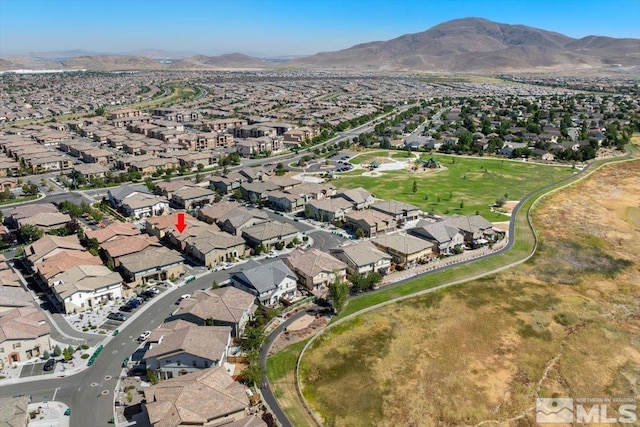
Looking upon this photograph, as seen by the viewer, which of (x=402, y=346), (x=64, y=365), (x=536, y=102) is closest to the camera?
(x=64, y=365)

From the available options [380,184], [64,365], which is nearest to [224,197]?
[380,184]

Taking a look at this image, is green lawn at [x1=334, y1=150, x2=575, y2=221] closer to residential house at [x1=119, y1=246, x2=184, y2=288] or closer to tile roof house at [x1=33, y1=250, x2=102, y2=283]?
residential house at [x1=119, y1=246, x2=184, y2=288]

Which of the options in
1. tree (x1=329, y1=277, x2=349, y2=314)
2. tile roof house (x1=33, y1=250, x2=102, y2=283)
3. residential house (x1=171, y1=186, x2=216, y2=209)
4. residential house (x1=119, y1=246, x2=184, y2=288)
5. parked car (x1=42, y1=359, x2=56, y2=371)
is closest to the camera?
parked car (x1=42, y1=359, x2=56, y2=371)

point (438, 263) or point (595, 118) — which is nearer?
point (438, 263)

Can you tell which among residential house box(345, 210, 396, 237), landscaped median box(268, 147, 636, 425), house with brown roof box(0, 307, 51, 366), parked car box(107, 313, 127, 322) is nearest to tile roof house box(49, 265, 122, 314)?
parked car box(107, 313, 127, 322)

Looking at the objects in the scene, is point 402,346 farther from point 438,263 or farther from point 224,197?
point 224,197

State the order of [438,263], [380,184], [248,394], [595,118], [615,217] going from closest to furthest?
[248,394] → [438,263] → [615,217] → [380,184] → [595,118]
